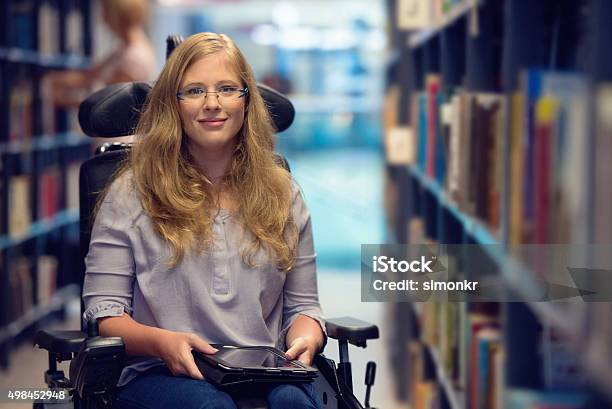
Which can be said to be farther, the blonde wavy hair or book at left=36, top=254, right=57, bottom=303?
book at left=36, top=254, right=57, bottom=303

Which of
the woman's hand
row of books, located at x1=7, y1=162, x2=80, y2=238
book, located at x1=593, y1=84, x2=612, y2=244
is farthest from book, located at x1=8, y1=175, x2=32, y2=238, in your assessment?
book, located at x1=593, y1=84, x2=612, y2=244

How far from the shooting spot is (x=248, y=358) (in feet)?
6.07

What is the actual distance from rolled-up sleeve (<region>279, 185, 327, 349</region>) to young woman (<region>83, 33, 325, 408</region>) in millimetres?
11

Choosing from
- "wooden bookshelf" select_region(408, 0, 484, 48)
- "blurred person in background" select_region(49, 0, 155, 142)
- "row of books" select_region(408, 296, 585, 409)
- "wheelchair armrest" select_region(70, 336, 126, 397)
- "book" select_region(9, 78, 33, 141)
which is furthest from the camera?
"book" select_region(9, 78, 33, 141)

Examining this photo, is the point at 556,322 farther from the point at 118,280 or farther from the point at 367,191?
the point at 367,191

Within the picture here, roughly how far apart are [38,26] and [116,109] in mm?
3153

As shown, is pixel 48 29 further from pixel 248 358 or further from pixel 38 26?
pixel 248 358

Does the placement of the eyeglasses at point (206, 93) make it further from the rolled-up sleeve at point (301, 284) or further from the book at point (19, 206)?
the book at point (19, 206)

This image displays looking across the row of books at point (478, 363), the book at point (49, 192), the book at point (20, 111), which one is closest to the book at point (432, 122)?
the row of books at point (478, 363)

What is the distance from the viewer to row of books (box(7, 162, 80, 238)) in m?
4.64

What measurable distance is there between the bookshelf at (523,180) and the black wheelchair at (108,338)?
0.31 meters

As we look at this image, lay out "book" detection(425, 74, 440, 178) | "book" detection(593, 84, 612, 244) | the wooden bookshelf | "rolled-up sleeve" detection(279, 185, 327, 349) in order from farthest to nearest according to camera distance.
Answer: "book" detection(425, 74, 440, 178) < the wooden bookshelf < "rolled-up sleeve" detection(279, 185, 327, 349) < "book" detection(593, 84, 612, 244)

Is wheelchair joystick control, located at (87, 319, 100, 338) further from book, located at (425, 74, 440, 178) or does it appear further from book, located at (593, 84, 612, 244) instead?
book, located at (425, 74, 440, 178)

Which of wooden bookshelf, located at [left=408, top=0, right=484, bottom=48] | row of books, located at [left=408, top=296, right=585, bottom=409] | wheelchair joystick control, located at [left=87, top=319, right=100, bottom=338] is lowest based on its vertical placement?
row of books, located at [left=408, top=296, right=585, bottom=409]
